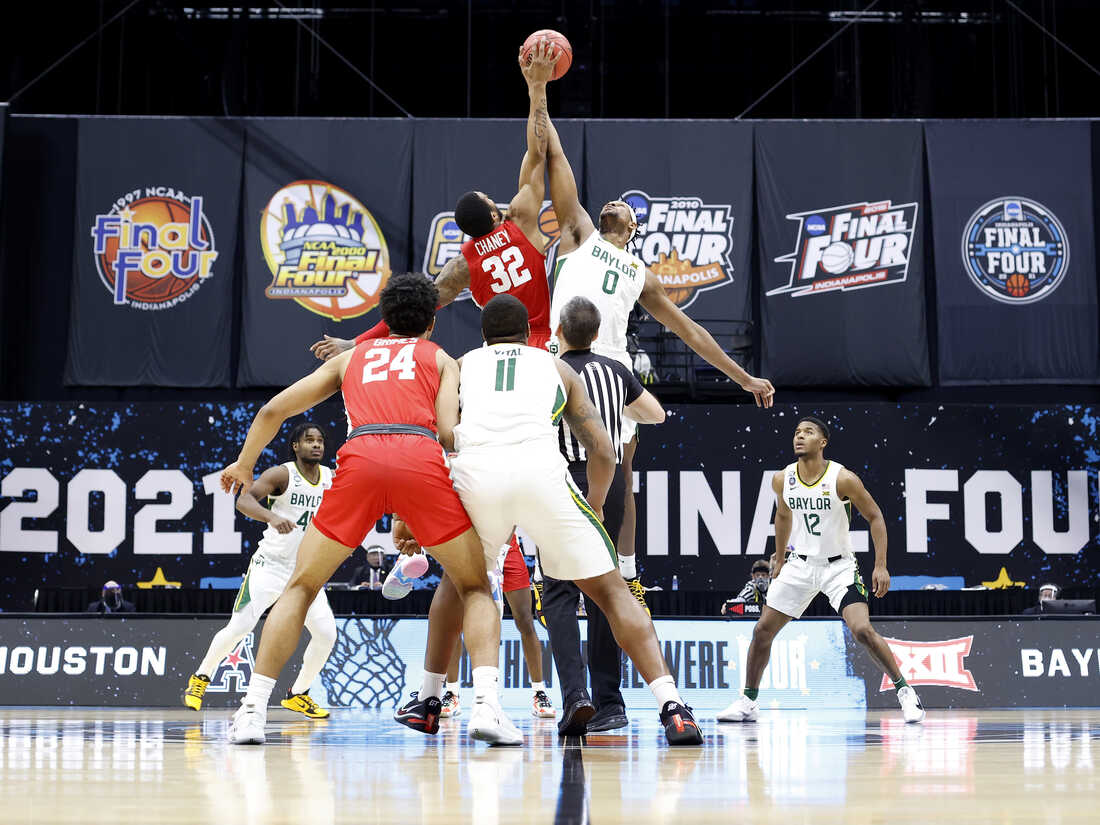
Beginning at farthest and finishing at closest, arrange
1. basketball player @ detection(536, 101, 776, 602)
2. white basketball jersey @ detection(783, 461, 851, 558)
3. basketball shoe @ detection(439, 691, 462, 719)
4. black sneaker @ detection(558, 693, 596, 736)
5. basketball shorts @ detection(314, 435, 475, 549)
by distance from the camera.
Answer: white basketball jersey @ detection(783, 461, 851, 558)
basketball shoe @ detection(439, 691, 462, 719)
basketball player @ detection(536, 101, 776, 602)
black sneaker @ detection(558, 693, 596, 736)
basketball shorts @ detection(314, 435, 475, 549)

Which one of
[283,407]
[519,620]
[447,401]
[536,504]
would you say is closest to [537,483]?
[536,504]

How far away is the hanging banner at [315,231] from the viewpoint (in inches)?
707

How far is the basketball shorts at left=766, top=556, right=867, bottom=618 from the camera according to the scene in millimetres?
8047

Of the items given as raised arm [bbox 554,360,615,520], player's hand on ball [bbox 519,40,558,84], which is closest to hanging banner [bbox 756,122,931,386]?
player's hand on ball [bbox 519,40,558,84]

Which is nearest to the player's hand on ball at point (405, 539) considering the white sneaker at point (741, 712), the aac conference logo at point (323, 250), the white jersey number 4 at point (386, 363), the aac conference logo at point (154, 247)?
the white jersey number 4 at point (386, 363)

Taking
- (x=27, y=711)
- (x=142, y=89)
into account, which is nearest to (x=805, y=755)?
(x=27, y=711)

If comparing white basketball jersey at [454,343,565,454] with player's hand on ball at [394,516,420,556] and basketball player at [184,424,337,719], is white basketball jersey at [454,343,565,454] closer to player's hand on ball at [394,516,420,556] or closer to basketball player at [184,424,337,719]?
player's hand on ball at [394,516,420,556]

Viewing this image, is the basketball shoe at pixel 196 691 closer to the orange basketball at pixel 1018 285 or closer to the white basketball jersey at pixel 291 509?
the white basketball jersey at pixel 291 509

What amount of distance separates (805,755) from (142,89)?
19288 millimetres

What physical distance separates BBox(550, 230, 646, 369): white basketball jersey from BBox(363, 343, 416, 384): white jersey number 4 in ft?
5.00

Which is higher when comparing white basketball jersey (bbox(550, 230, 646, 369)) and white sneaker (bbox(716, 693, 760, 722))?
white basketball jersey (bbox(550, 230, 646, 369))

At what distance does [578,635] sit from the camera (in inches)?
225

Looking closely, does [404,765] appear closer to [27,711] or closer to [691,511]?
[27,711]

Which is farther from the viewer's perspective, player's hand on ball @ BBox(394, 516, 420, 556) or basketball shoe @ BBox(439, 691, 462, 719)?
basketball shoe @ BBox(439, 691, 462, 719)
